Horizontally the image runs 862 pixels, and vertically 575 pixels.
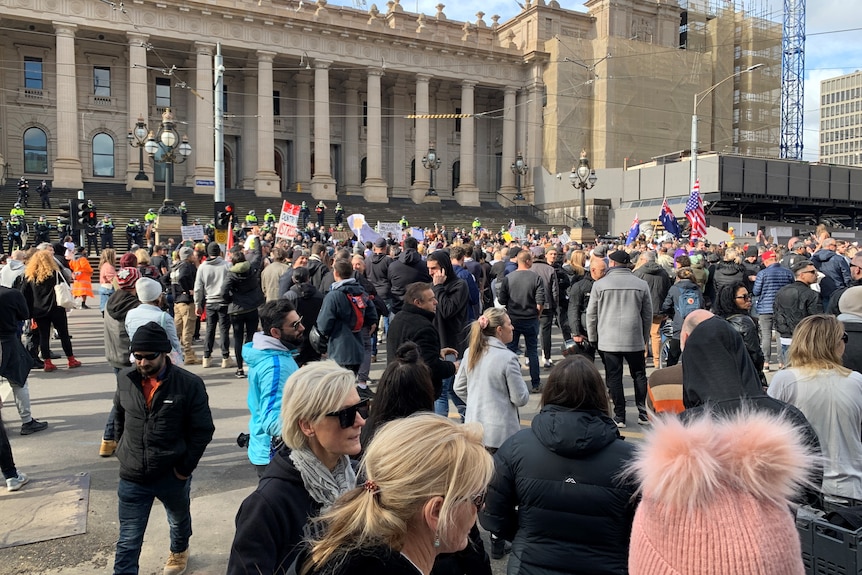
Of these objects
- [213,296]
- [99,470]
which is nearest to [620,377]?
[99,470]

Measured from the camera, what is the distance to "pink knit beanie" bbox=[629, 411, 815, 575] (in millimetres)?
1386

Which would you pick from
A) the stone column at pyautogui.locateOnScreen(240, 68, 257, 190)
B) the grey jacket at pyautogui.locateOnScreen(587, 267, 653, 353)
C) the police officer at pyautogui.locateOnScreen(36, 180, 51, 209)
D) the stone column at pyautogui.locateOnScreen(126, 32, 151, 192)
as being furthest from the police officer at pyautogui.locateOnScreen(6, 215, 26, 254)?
the grey jacket at pyautogui.locateOnScreen(587, 267, 653, 353)

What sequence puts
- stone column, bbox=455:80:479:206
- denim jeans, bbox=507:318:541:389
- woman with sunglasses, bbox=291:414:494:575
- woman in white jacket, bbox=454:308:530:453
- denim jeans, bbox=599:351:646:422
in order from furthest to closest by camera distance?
1. stone column, bbox=455:80:479:206
2. denim jeans, bbox=507:318:541:389
3. denim jeans, bbox=599:351:646:422
4. woman in white jacket, bbox=454:308:530:453
5. woman with sunglasses, bbox=291:414:494:575

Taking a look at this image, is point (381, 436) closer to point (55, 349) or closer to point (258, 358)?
point (258, 358)

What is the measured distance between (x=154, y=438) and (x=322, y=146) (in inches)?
1669

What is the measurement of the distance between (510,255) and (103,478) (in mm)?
7425

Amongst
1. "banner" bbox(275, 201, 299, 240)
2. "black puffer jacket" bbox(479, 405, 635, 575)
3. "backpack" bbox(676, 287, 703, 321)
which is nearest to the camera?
"black puffer jacket" bbox(479, 405, 635, 575)

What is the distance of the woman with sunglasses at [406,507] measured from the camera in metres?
1.71

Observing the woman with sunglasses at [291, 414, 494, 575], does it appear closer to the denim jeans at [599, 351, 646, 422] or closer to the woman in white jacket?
the woman in white jacket

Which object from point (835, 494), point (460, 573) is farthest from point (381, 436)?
point (835, 494)

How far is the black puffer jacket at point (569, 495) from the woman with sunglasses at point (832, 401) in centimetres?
166

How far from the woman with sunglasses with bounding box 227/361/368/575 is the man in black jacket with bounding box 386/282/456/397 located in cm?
298

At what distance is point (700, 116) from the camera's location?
53.0 metres

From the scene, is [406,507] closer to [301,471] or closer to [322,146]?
[301,471]
